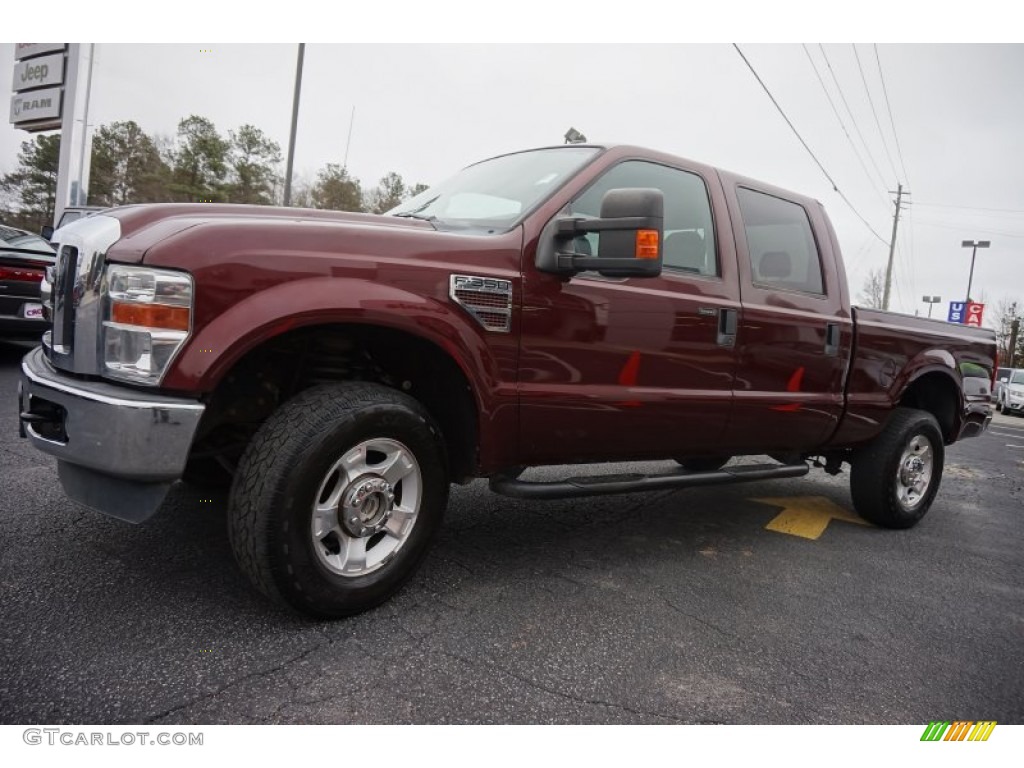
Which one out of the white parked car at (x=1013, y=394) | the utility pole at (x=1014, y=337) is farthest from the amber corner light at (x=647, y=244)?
the utility pole at (x=1014, y=337)

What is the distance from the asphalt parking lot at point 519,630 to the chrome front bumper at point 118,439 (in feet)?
1.39

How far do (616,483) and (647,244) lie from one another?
1.03 m

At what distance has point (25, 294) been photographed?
6.74 metres

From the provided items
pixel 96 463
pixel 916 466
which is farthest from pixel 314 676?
pixel 916 466

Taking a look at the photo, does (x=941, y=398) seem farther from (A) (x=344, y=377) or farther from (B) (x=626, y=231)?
(A) (x=344, y=377)

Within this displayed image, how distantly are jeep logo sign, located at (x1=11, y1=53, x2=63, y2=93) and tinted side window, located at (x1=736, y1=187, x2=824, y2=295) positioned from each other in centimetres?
1497

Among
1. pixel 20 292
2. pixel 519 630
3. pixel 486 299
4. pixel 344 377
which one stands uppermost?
pixel 486 299

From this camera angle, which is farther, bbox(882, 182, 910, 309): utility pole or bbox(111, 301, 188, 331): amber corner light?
bbox(882, 182, 910, 309): utility pole

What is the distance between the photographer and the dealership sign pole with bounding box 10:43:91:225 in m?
13.2

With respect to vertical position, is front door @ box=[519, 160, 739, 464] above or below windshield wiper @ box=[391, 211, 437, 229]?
below

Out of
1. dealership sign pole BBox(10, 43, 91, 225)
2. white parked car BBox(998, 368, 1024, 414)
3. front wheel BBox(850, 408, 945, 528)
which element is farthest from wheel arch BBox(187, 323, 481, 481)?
white parked car BBox(998, 368, 1024, 414)

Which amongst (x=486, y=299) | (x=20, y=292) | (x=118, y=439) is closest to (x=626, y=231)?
(x=486, y=299)

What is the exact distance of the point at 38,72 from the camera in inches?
534

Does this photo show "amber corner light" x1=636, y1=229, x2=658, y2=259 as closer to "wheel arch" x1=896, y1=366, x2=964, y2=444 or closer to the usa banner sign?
"wheel arch" x1=896, y1=366, x2=964, y2=444
